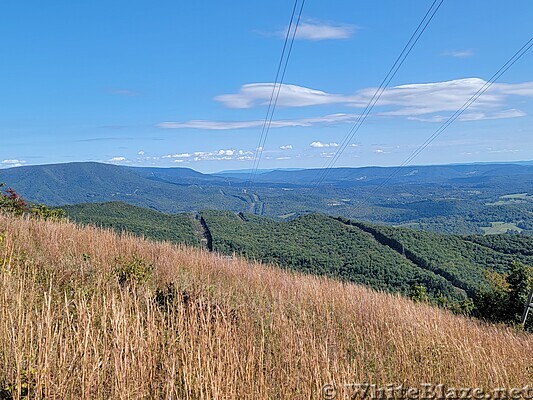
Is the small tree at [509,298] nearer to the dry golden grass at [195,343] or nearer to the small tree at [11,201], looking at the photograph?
the dry golden grass at [195,343]

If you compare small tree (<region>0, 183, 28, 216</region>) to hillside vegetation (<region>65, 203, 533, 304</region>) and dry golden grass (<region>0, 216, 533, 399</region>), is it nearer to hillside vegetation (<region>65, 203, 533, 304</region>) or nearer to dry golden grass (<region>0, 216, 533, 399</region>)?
dry golden grass (<region>0, 216, 533, 399</region>)

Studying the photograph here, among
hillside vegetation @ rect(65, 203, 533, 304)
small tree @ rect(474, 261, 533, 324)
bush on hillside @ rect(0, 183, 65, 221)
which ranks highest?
bush on hillside @ rect(0, 183, 65, 221)

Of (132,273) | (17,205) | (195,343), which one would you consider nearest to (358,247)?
(17,205)

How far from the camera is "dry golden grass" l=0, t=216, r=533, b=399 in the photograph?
2889mm

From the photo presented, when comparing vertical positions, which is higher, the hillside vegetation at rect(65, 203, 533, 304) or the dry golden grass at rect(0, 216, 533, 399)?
the dry golden grass at rect(0, 216, 533, 399)

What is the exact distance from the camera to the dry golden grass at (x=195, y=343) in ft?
9.48

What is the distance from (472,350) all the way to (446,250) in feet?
240

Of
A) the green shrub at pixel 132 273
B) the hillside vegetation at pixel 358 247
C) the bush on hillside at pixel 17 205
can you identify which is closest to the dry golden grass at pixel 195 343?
the green shrub at pixel 132 273

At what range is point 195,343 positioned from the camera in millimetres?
3609

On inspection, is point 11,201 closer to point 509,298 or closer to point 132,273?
point 132,273

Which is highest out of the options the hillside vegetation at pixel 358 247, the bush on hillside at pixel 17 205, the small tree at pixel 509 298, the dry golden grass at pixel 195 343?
the bush on hillside at pixel 17 205

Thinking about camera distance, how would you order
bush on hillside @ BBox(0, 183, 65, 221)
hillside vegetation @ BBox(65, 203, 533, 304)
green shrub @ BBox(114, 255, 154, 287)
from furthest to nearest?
hillside vegetation @ BBox(65, 203, 533, 304) → bush on hillside @ BBox(0, 183, 65, 221) → green shrub @ BBox(114, 255, 154, 287)

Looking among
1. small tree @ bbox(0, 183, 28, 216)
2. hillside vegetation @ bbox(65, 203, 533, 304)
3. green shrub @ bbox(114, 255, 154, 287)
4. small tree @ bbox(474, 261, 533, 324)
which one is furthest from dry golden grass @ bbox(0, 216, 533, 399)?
hillside vegetation @ bbox(65, 203, 533, 304)

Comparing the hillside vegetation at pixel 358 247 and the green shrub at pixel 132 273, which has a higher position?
the green shrub at pixel 132 273
